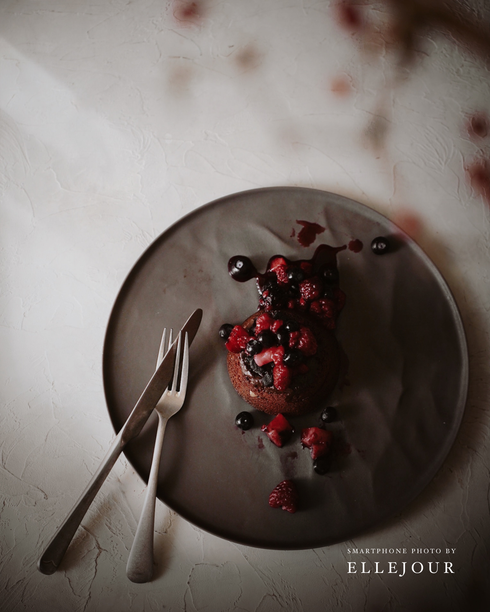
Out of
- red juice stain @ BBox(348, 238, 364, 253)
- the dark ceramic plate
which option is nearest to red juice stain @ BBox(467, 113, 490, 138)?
the dark ceramic plate

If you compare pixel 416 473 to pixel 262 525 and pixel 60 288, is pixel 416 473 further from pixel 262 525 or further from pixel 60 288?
pixel 60 288

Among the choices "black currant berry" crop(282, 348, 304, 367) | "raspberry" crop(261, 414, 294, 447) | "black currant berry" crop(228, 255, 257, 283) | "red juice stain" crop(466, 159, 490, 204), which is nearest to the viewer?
"black currant berry" crop(282, 348, 304, 367)

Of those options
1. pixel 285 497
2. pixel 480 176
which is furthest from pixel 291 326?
pixel 480 176

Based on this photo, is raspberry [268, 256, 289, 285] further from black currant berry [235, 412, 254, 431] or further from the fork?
black currant berry [235, 412, 254, 431]

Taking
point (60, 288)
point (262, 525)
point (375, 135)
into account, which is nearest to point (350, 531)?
point (262, 525)

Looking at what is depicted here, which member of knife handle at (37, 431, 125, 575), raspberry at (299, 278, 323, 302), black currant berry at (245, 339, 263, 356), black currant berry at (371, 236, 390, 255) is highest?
black currant berry at (371, 236, 390, 255)

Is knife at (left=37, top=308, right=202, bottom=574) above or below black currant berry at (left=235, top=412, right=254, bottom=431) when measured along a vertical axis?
below

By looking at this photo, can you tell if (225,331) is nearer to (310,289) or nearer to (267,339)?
(267,339)

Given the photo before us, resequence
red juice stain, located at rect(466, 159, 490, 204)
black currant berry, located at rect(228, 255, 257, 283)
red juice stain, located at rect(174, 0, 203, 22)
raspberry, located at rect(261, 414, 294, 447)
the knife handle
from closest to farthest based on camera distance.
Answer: the knife handle < raspberry, located at rect(261, 414, 294, 447) < black currant berry, located at rect(228, 255, 257, 283) < red juice stain, located at rect(466, 159, 490, 204) < red juice stain, located at rect(174, 0, 203, 22)
